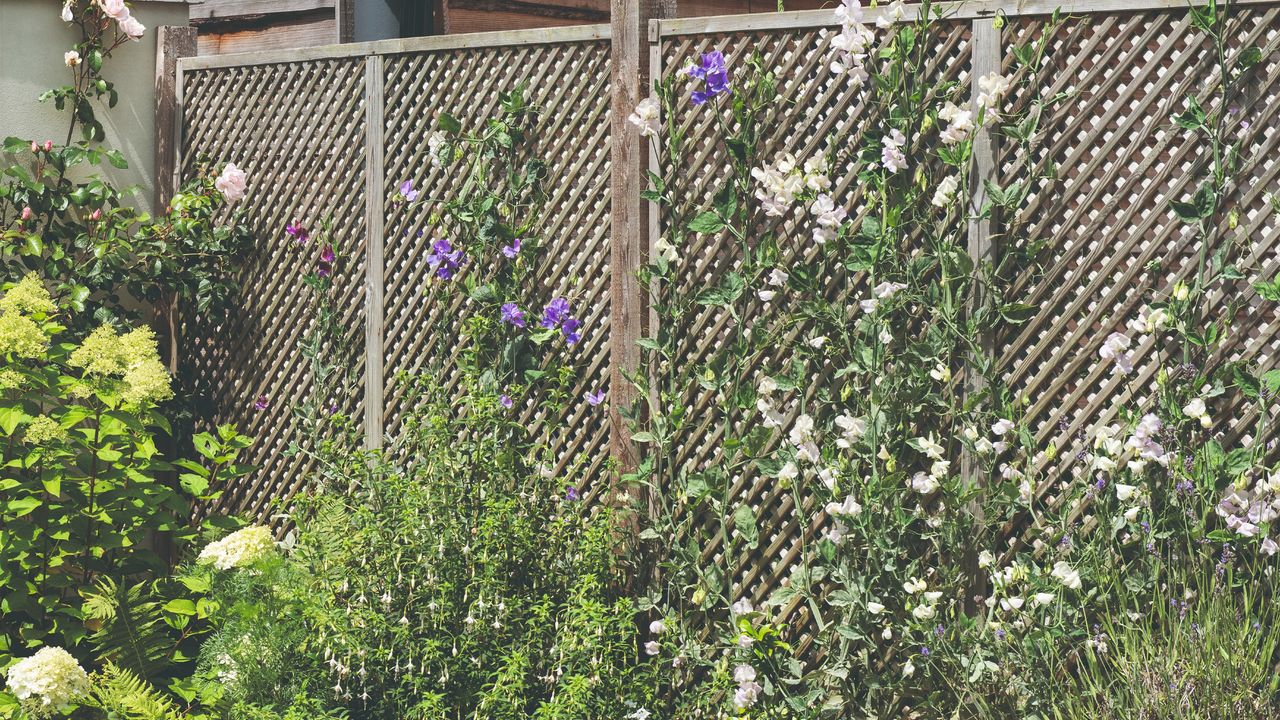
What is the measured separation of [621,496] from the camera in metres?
3.76

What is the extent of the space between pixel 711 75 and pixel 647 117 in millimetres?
234

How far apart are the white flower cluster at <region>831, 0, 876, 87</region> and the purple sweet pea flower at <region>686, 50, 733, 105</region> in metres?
0.34

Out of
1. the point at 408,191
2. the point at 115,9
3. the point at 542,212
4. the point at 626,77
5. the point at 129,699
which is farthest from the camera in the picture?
the point at 115,9

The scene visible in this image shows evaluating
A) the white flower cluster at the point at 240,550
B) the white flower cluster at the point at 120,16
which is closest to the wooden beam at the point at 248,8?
the white flower cluster at the point at 120,16

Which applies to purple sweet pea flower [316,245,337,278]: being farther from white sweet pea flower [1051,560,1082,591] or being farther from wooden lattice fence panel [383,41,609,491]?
white sweet pea flower [1051,560,1082,591]

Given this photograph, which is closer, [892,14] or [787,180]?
[892,14]

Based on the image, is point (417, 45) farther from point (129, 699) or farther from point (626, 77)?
point (129, 699)

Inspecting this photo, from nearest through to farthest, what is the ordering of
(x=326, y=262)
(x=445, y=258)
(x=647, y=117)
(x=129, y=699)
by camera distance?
(x=129, y=699) < (x=647, y=117) < (x=445, y=258) < (x=326, y=262)

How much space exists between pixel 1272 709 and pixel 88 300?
4.30 m

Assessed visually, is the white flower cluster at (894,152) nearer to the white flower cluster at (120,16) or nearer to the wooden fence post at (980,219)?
the wooden fence post at (980,219)

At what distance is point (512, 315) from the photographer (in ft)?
12.6

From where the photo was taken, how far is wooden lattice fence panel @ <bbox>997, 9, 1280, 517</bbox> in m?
2.90

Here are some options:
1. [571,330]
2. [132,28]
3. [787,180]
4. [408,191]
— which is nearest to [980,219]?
[787,180]

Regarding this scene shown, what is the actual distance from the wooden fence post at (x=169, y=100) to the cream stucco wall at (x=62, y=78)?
5 centimetres
